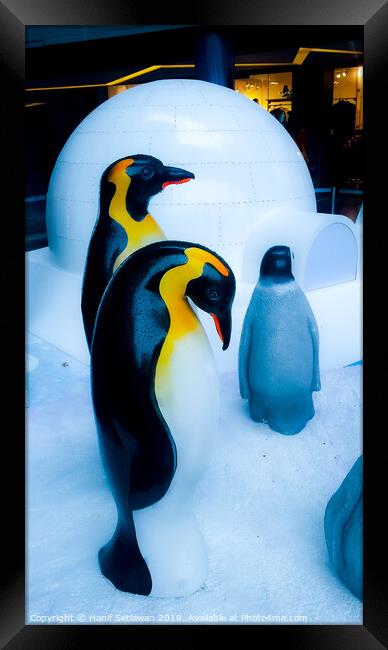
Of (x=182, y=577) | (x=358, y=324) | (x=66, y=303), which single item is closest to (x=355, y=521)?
(x=182, y=577)

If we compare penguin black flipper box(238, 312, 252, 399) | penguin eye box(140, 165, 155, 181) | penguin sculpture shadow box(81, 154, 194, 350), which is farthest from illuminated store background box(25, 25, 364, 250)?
penguin black flipper box(238, 312, 252, 399)

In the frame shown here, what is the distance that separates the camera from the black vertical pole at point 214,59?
251 centimetres

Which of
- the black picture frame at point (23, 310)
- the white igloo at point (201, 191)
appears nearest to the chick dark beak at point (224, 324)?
the black picture frame at point (23, 310)

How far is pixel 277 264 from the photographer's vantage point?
2572 millimetres

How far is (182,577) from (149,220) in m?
1.16

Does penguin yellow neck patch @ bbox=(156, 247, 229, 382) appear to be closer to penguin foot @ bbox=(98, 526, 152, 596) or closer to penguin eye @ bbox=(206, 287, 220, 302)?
penguin eye @ bbox=(206, 287, 220, 302)

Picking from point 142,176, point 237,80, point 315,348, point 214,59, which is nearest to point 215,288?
point 142,176

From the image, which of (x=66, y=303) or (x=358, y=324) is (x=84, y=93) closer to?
(x=66, y=303)

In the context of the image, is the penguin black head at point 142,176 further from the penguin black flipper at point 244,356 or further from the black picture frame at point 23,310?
the penguin black flipper at point 244,356

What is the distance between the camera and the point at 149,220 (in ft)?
7.41

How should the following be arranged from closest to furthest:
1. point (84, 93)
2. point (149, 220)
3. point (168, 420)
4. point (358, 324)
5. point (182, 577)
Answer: point (168, 420)
point (182, 577)
point (149, 220)
point (84, 93)
point (358, 324)

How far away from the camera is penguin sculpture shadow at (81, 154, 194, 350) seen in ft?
6.86

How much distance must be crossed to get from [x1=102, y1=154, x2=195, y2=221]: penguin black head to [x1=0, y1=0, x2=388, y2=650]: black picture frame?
13.6 inches

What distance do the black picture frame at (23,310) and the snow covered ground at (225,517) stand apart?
5 centimetres
